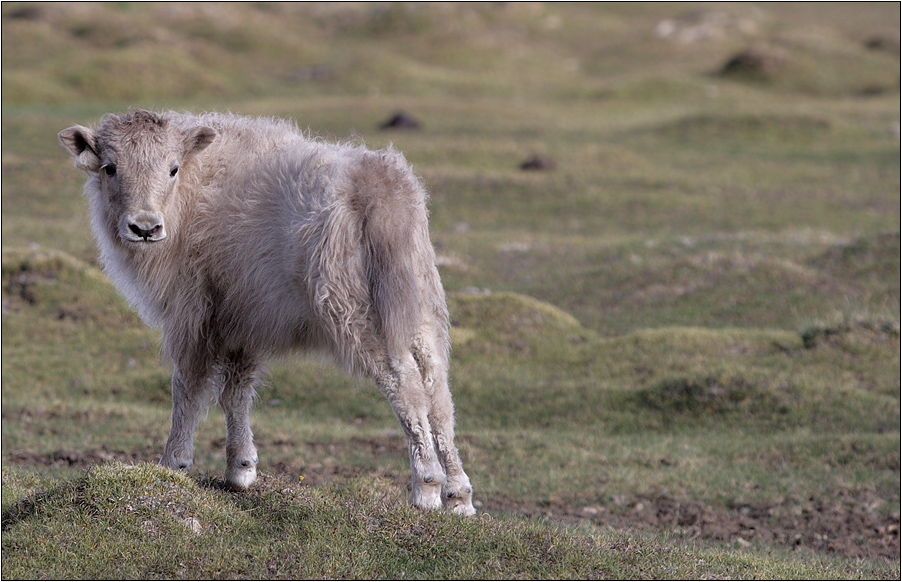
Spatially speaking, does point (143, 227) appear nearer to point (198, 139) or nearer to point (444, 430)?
point (198, 139)

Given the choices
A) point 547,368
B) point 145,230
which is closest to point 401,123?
point 547,368

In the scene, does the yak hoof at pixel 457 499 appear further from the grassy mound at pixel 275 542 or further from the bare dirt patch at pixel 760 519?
the bare dirt patch at pixel 760 519

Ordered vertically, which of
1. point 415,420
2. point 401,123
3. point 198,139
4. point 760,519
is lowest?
point 401,123

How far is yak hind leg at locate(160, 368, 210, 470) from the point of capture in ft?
22.3

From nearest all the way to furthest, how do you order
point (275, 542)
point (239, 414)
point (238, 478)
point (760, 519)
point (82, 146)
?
point (275, 542) < point (82, 146) < point (238, 478) < point (239, 414) < point (760, 519)

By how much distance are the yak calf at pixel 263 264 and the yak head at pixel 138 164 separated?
0.01 meters

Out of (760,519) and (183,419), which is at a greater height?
(183,419)

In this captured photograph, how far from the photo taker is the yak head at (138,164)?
6.14 metres

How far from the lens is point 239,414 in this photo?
6938mm

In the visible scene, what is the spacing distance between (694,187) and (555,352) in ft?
48.9

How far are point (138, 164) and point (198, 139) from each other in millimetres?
498

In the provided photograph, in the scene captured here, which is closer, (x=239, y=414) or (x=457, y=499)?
(x=457, y=499)

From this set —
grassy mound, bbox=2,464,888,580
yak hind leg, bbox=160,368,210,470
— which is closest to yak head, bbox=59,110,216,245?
yak hind leg, bbox=160,368,210,470

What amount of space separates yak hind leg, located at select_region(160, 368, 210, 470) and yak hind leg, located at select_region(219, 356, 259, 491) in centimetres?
19
